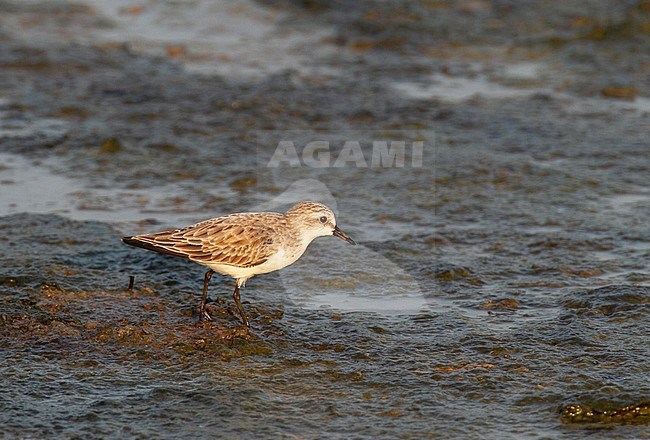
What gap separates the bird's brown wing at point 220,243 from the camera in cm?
745

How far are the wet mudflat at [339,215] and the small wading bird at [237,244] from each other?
1.24 ft

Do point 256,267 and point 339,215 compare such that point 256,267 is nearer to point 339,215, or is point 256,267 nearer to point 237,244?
point 237,244

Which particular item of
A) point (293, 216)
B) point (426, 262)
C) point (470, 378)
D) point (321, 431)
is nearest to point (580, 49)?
point (426, 262)

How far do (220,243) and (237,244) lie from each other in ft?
0.41

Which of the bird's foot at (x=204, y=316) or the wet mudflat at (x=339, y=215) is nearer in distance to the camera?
the wet mudflat at (x=339, y=215)

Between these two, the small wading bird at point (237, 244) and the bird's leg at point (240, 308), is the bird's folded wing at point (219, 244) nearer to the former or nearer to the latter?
the small wading bird at point (237, 244)

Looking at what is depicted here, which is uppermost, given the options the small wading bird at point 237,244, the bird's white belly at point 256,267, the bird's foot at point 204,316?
the small wading bird at point 237,244

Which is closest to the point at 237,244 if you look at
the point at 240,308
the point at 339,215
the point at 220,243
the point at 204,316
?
the point at 220,243

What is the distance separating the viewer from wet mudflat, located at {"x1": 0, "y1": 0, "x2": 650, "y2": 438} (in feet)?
20.9

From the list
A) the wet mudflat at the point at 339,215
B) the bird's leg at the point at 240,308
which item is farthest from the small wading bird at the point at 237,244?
the wet mudflat at the point at 339,215

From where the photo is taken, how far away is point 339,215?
32.2 feet

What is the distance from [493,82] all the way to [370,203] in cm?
397

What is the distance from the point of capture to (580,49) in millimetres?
14062

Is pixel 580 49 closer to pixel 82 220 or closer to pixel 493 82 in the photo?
pixel 493 82
